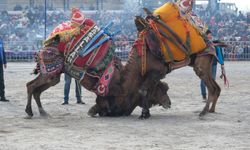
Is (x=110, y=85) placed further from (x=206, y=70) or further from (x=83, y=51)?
(x=206, y=70)

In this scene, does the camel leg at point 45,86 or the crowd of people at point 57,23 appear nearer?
the camel leg at point 45,86

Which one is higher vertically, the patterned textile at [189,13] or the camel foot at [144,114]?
the patterned textile at [189,13]

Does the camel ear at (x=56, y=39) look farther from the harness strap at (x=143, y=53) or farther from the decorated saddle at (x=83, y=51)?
the harness strap at (x=143, y=53)

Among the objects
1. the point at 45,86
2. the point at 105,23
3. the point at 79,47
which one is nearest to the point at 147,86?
the point at 79,47

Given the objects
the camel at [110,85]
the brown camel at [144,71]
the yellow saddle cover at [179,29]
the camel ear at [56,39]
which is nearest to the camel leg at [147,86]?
the brown camel at [144,71]

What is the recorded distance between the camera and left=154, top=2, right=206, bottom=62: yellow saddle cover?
13.2m

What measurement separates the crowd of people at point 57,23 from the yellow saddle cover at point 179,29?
24.7 meters

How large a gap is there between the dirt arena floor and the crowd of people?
74.0 ft

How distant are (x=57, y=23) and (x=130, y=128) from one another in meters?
34.4

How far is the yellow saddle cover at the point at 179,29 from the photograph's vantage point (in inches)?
522

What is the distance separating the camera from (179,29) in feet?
43.7

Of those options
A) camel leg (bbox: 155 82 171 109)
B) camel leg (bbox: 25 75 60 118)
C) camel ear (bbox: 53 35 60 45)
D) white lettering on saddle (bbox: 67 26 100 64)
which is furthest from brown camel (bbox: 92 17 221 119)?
camel ear (bbox: 53 35 60 45)

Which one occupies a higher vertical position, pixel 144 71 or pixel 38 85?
pixel 144 71

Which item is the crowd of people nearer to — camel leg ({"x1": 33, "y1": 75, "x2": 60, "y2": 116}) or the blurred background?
the blurred background
